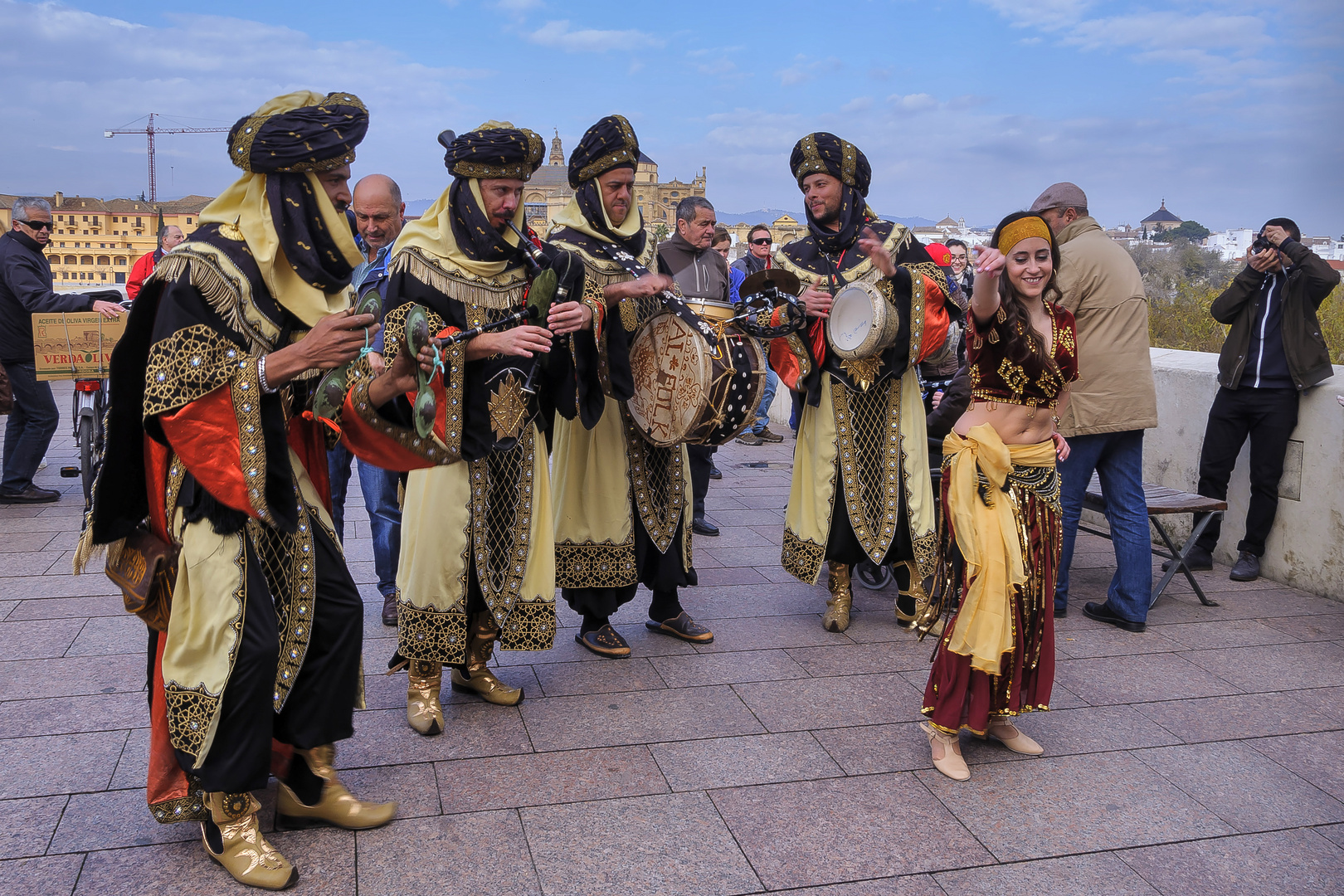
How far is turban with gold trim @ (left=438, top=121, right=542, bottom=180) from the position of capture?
3500 mm

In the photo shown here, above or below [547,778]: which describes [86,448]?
above

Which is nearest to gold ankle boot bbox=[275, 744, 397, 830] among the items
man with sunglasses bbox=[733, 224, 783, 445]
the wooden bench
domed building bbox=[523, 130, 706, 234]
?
the wooden bench

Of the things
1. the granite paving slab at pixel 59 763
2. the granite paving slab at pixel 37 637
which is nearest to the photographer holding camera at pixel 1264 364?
the granite paving slab at pixel 59 763

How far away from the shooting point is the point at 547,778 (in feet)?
10.9

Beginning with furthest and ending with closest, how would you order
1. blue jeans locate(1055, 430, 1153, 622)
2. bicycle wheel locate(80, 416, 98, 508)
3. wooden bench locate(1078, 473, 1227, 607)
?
bicycle wheel locate(80, 416, 98, 508) → wooden bench locate(1078, 473, 1227, 607) → blue jeans locate(1055, 430, 1153, 622)

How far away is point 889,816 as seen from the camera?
10.3 ft

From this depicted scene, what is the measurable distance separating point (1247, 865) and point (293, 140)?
10.9ft

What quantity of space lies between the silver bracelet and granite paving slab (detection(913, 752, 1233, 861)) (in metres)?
2.42

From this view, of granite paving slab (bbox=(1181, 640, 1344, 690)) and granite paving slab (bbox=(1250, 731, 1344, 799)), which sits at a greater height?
granite paving slab (bbox=(1181, 640, 1344, 690))

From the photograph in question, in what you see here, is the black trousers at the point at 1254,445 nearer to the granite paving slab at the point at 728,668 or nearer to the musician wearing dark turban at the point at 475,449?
the granite paving slab at the point at 728,668

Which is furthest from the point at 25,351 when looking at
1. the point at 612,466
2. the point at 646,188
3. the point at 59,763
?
the point at 646,188

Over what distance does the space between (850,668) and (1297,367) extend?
3201 mm

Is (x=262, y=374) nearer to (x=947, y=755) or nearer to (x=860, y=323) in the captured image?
(x=947, y=755)

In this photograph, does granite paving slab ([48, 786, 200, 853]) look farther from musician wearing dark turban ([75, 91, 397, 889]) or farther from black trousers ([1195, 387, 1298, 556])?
black trousers ([1195, 387, 1298, 556])
